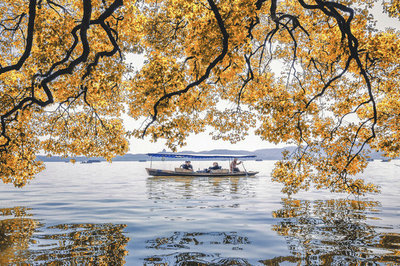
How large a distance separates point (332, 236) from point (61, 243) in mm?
9801

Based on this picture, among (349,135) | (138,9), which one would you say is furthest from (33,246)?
(349,135)

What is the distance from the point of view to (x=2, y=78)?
41.1 feet

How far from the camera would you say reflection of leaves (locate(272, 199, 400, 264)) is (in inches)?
344

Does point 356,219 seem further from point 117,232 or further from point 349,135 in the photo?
point 117,232

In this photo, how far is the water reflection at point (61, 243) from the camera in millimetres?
8430

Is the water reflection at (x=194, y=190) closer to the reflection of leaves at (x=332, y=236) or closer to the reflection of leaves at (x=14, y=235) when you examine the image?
the reflection of leaves at (x=332, y=236)

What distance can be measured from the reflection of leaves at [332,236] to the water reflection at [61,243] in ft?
19.3

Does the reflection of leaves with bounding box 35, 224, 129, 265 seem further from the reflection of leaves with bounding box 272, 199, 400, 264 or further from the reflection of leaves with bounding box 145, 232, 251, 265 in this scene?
the reflection of leaves with bounding box 272, 199, 400, 264

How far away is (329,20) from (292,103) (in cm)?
368

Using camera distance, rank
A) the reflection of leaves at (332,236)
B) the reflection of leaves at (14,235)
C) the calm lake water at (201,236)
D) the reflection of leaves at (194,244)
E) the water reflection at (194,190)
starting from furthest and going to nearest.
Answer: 1. the water reflection at (194,190)
2. the reflection of leaves at (14,235)
3. the reflection of leaves at (332,236)
4. the calm lake water at (201,236)
5. the reflection of leaves at (194,244)

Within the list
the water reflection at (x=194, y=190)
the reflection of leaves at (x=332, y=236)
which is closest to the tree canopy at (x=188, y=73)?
the reflection of leaves at (x=332, y=236)

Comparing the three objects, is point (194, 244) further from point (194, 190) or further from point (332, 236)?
point (194, 190)

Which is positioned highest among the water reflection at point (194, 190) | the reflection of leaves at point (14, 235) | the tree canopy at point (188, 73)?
the tree canopy at point (188, 73)

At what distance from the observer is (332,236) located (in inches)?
435
